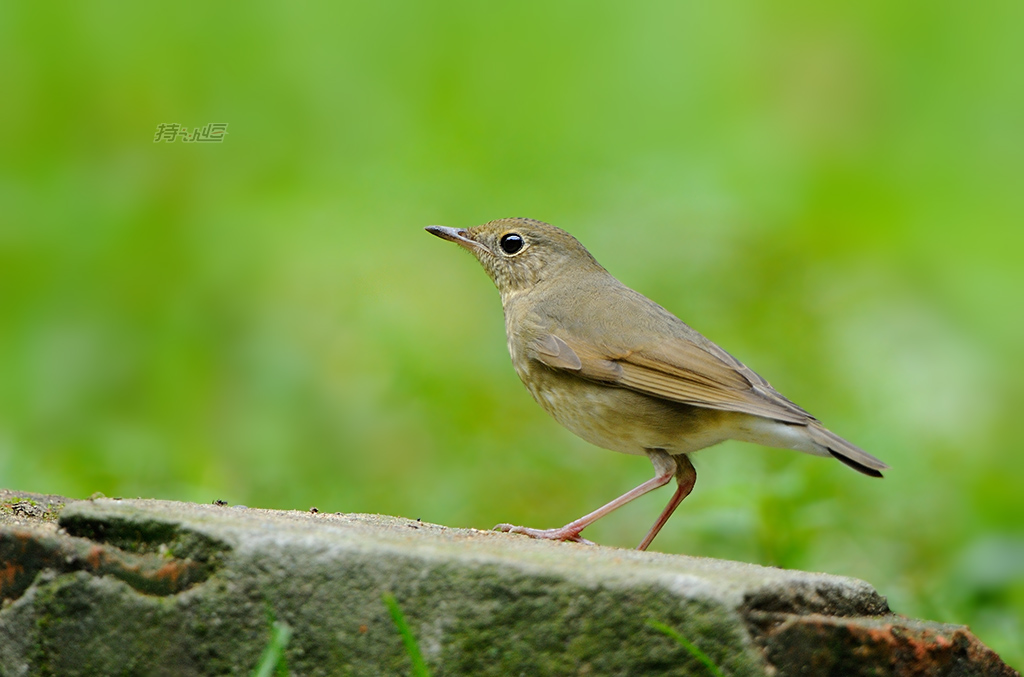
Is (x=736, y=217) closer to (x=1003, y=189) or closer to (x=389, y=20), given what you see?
(x=1003, y=189)

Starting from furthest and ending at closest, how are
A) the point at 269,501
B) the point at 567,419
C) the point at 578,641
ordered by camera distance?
the point at 269,501
the point at 567,419
the point at 578,641

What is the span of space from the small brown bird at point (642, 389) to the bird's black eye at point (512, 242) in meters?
0.33

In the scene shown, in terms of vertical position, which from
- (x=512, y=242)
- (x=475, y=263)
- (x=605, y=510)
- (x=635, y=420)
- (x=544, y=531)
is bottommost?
(x=544, y=531)

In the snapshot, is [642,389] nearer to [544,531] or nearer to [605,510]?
[605,510]

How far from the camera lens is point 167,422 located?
273 inches

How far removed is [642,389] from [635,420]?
4.4 inches

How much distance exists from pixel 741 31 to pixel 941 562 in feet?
17.3

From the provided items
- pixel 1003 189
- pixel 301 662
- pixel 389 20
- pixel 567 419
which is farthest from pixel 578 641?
pixel 389 20

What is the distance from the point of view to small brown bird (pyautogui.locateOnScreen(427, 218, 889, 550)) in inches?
160

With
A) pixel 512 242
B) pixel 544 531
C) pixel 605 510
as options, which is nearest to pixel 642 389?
pixel 605 510

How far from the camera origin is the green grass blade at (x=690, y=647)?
2.57m

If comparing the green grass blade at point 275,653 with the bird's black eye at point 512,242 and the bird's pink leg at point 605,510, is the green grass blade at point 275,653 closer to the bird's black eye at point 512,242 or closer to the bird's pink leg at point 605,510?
the bird's pink leg at point 605,510

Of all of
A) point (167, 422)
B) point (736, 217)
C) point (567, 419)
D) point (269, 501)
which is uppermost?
point (736, 217)

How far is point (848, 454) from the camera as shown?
374 centimetres
